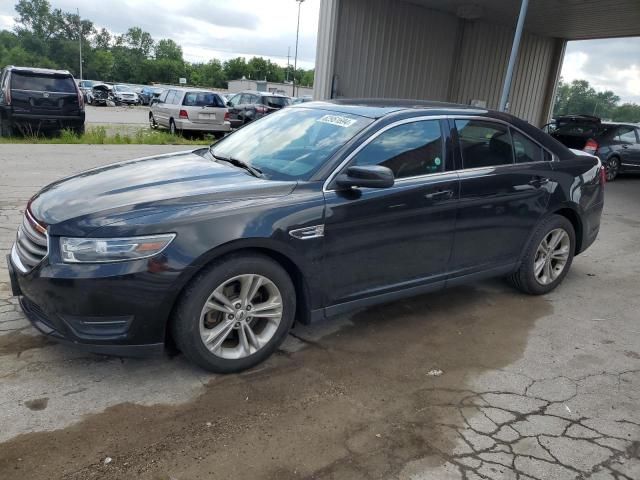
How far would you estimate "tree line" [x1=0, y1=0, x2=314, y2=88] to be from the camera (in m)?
102

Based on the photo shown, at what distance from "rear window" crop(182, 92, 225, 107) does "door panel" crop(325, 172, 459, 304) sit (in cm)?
1442

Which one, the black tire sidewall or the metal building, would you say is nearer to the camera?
the black tire sidewall

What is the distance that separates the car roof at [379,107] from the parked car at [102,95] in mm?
40384

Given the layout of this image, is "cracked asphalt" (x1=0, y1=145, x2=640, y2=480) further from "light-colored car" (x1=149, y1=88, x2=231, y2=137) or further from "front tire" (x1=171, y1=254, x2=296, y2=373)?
"light-colored car" (x1=149, y1=88, x2=231, y2=137)

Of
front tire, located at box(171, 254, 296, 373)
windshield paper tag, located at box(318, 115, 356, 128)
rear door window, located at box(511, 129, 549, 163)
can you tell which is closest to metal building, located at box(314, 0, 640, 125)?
rear door window, located at box(511, 129, 549, 163)

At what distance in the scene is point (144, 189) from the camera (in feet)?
10.6

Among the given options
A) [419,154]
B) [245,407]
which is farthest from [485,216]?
[245,407]

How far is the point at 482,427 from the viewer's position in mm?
2912

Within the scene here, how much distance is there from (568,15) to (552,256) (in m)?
11.2

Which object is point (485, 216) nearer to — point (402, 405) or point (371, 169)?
point (371, 169)

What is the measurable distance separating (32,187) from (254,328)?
19.8ft

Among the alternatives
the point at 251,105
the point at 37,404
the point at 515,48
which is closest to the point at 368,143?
the point at 37,404

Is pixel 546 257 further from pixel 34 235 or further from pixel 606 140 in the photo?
pixel 606 140

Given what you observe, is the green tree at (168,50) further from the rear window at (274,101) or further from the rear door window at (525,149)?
the rear door window at (525,149)
